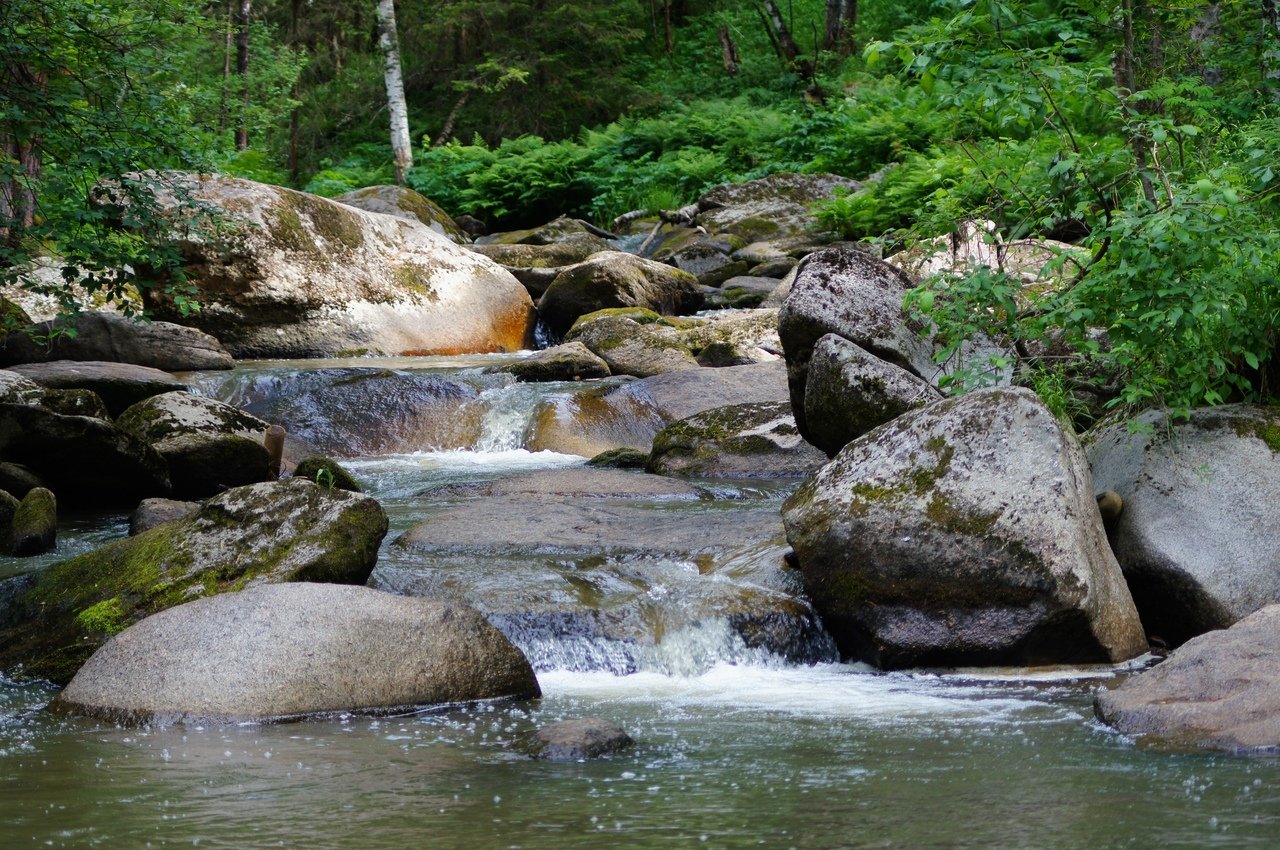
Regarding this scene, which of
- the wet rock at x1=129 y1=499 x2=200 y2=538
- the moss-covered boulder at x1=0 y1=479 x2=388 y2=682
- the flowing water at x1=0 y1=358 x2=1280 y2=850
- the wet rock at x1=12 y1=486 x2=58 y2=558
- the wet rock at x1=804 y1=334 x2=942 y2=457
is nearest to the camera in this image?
the flowing water at x1=0 y1=358 x2=1280 y2=850

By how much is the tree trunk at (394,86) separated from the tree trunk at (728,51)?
8248 mm

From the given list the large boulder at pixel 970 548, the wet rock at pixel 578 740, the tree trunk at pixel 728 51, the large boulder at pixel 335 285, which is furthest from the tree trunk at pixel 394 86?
the wet rock at pixel 578 740

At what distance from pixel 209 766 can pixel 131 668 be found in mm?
1026

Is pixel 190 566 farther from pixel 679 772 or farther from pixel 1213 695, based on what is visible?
pixel 1213 695

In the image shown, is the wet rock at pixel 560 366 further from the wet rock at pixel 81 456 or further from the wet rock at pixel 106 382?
the wet rock at pixel 81 456

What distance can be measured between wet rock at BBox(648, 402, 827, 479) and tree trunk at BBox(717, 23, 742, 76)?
2093 cm

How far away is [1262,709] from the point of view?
4.33 metres

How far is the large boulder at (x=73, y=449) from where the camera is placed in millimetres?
8734

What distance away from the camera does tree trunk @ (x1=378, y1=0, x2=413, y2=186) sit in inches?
895

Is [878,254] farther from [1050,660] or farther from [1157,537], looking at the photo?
[1050,660]

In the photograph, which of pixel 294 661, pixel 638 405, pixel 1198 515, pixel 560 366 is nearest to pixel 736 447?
pixel 638 405

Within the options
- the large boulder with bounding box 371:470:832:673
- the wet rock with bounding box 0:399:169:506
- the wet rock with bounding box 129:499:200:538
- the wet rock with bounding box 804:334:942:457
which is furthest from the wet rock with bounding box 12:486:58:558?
the wet rock with bounding box 804:334:942:457

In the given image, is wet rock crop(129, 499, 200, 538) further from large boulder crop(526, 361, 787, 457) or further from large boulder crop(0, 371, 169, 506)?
large boulder crop(526, 361, 787, 457)

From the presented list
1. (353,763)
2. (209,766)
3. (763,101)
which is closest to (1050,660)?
(353,763)
